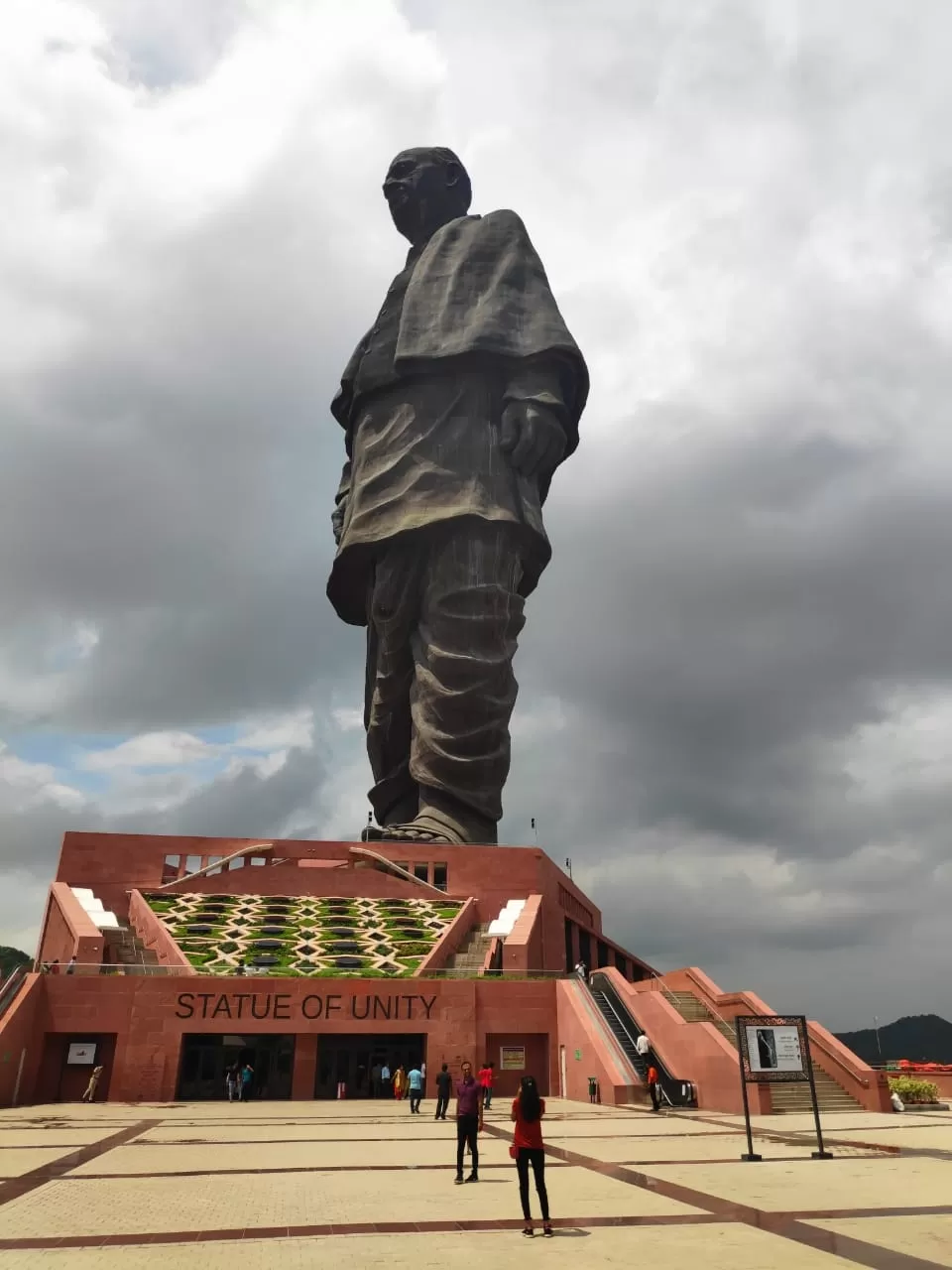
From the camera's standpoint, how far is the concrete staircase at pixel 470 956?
840 inches

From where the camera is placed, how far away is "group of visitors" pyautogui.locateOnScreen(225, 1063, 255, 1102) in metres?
18.9

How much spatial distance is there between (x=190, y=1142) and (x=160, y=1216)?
5.45 meters

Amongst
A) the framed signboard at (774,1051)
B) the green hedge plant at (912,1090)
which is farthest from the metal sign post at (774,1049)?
the green hedge plant at (912,1090)

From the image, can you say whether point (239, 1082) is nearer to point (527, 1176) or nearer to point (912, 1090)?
point (912, 1090)

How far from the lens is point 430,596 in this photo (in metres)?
34.7

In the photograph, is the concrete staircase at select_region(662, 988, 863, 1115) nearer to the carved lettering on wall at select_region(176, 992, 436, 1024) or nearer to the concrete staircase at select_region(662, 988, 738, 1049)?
the concrete staircase at select_region(662, 988, 738, 1049)

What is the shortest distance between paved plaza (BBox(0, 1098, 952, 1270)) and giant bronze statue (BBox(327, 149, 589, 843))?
20.1 metres

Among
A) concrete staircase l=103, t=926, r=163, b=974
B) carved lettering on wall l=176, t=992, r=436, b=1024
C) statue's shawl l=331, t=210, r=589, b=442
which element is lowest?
carved lettering on wall l=176, t=992, r=436, b=1024

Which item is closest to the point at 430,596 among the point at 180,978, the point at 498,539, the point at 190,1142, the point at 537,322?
the point at 498,539

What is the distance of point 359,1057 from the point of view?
1981cm

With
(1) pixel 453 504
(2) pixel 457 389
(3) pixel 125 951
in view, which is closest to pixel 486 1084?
(3) pixel 125 951

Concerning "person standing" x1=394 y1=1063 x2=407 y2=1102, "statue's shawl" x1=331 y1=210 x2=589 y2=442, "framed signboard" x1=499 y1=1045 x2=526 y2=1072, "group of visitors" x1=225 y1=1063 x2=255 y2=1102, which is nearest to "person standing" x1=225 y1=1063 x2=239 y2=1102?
"group of visitors" x1=225 y1=1063 x2=255 y2=1102

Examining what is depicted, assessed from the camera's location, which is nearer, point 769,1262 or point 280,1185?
point 769,1262

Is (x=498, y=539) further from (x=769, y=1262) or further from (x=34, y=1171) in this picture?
(x=769, y=1262)
